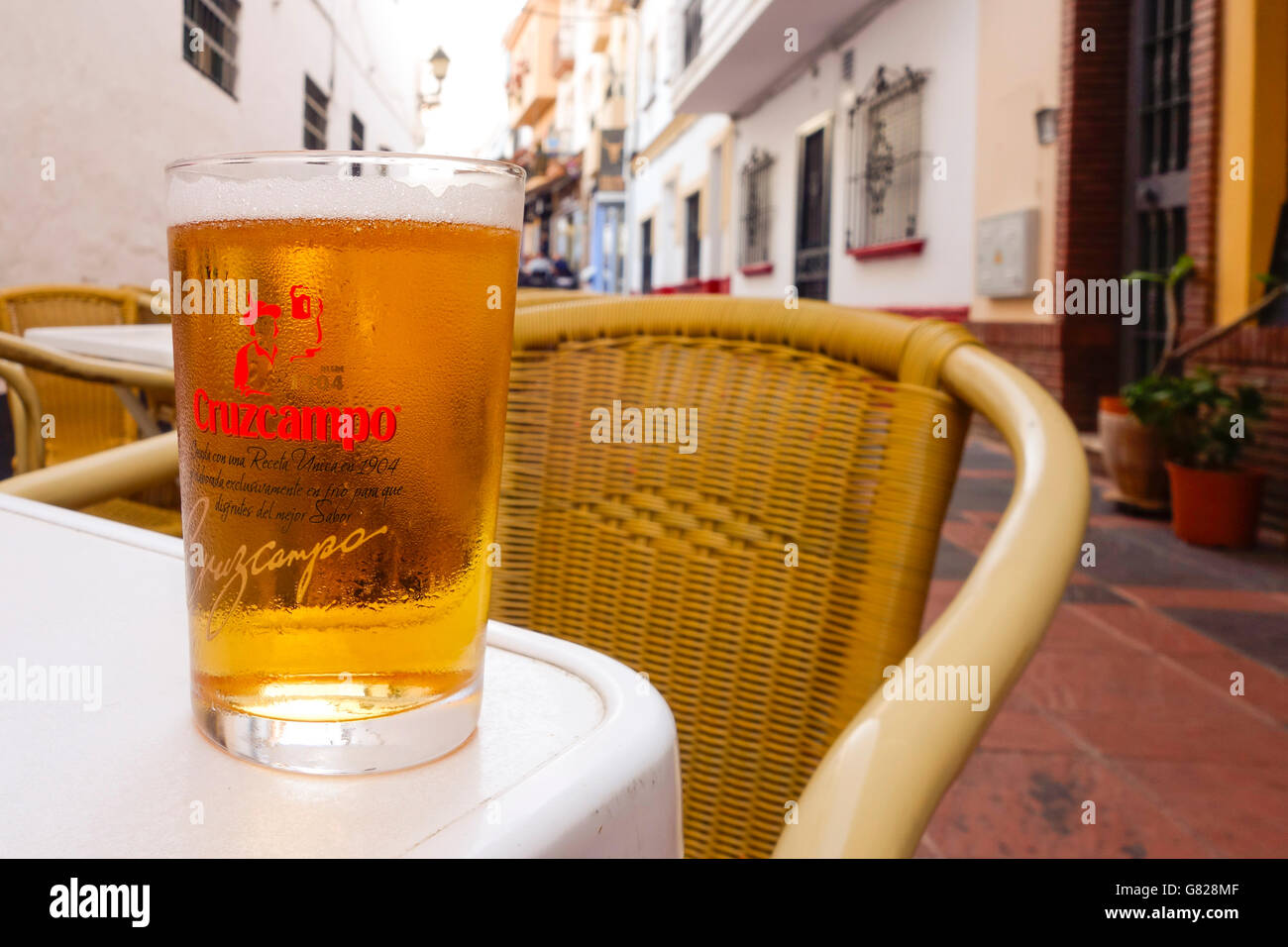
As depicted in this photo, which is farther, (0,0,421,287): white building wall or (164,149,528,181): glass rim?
(0,0,421,287): white building wall

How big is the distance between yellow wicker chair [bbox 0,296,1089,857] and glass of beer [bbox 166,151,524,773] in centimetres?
34

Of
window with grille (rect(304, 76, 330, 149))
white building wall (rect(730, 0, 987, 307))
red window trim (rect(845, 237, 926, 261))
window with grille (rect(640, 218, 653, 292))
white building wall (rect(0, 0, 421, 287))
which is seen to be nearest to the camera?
white building wall (rect(0, 0, 421, 287))

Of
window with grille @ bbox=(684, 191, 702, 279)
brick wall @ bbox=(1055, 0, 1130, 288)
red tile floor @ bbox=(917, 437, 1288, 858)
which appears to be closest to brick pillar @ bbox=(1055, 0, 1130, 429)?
brick wall @ bbox=(1055, 0, 1130, 288)

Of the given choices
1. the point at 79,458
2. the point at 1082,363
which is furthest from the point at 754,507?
the point at 1082,363

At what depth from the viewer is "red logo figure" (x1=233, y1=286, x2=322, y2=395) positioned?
383mm

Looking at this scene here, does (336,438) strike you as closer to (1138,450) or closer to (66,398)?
(66,398)

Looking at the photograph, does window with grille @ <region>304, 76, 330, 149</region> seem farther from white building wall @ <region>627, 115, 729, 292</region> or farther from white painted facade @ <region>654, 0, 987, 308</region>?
white building wall @ <region>627, 115, 729, 292</region>

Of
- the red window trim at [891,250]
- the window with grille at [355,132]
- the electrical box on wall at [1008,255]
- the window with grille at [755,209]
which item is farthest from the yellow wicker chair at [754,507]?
the window with grille at [355,132]

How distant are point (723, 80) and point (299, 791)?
12044 millimetres

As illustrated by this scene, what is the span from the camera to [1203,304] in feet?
16.0

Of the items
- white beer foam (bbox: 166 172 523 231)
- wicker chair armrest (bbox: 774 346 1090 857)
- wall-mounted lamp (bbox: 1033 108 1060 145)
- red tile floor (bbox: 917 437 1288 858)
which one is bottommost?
red tile floor (bbox: 917 437 1288 858)

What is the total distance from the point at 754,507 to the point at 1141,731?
1843 mm

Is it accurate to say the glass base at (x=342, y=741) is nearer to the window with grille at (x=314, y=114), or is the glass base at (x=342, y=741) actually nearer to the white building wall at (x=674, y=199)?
the window with grille at (x=314, y=114)

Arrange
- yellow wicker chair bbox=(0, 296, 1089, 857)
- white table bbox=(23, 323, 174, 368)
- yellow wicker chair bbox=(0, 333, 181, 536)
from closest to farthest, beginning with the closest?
yellow wicker chair bbox=(0, 296, 1089, 857) → yellow wicker chair bbox=(0, 333, 181, 536) → white table bbox=(23, 323, 174, 368)
